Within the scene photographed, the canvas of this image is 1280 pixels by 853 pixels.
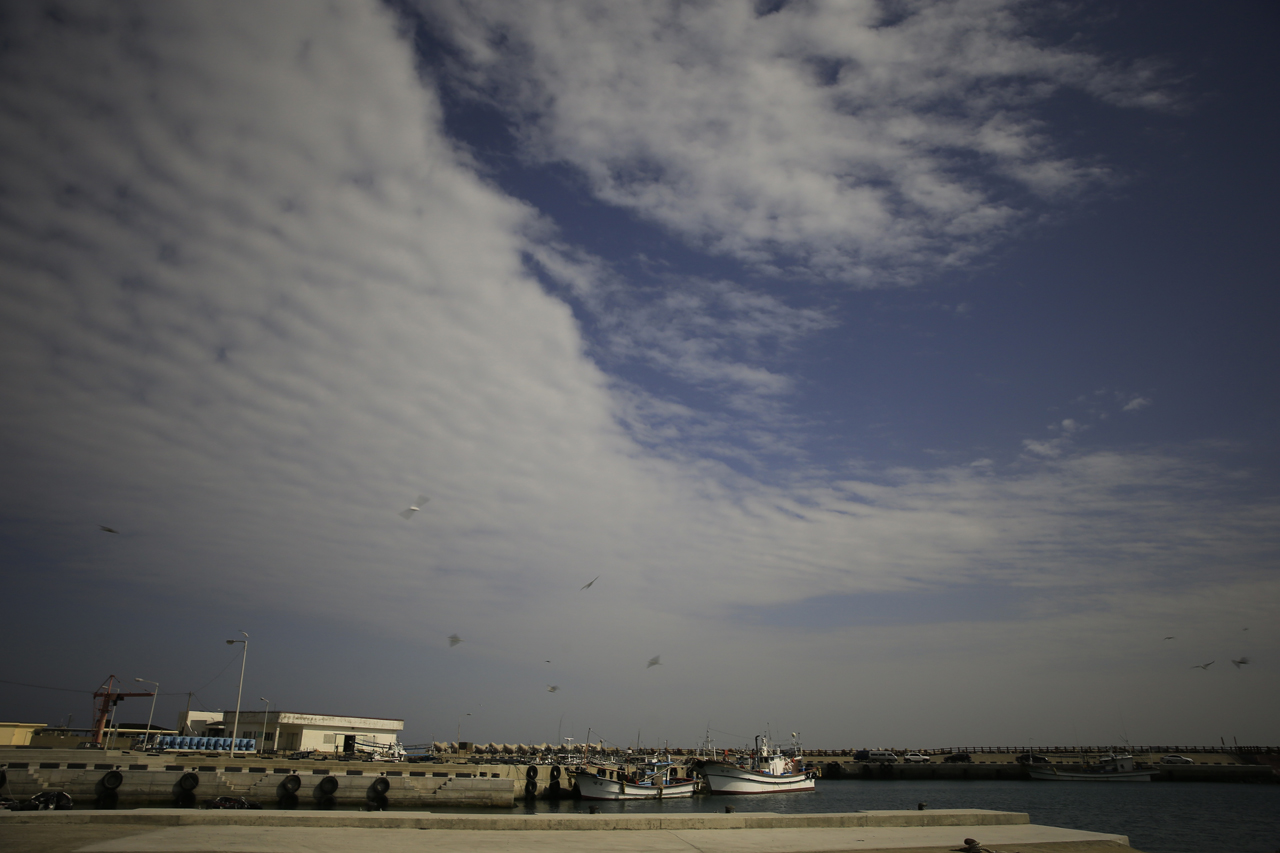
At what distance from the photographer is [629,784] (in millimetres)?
60594

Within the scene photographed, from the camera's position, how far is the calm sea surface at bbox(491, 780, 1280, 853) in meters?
39.6

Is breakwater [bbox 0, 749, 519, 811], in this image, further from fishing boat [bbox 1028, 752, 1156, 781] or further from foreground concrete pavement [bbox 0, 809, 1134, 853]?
fishing boat [bbox 1028, 752, 1156, 781]

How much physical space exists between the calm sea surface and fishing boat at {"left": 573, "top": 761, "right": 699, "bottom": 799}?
1251 mm

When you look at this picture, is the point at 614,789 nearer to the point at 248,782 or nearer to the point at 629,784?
the point at 629,784

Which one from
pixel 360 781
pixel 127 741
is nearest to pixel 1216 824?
pixel 360 781

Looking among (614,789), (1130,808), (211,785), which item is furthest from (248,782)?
(1130,808)

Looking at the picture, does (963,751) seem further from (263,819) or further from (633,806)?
(263,819)

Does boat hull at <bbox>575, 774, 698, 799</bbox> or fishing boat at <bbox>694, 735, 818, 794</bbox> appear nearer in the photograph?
boat hull at <bbox>575, 774, 698, 799</bbox>

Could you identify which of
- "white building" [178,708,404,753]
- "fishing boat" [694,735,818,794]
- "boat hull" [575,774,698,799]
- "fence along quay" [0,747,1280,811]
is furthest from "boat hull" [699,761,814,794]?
"white building" [178,708,404,753]

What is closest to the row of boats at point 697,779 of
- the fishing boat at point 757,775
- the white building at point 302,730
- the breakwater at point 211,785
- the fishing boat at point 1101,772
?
the fishing boat at point 757,775

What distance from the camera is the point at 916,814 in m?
15.5

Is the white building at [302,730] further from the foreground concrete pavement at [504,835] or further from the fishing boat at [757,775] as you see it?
the foreground concrete pavement at [504,835]

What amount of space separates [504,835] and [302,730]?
72833 mm

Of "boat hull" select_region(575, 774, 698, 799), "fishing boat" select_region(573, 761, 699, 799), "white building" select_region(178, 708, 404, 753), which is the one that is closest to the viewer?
"boat hull" select_region(575, 774, 698, 799)
